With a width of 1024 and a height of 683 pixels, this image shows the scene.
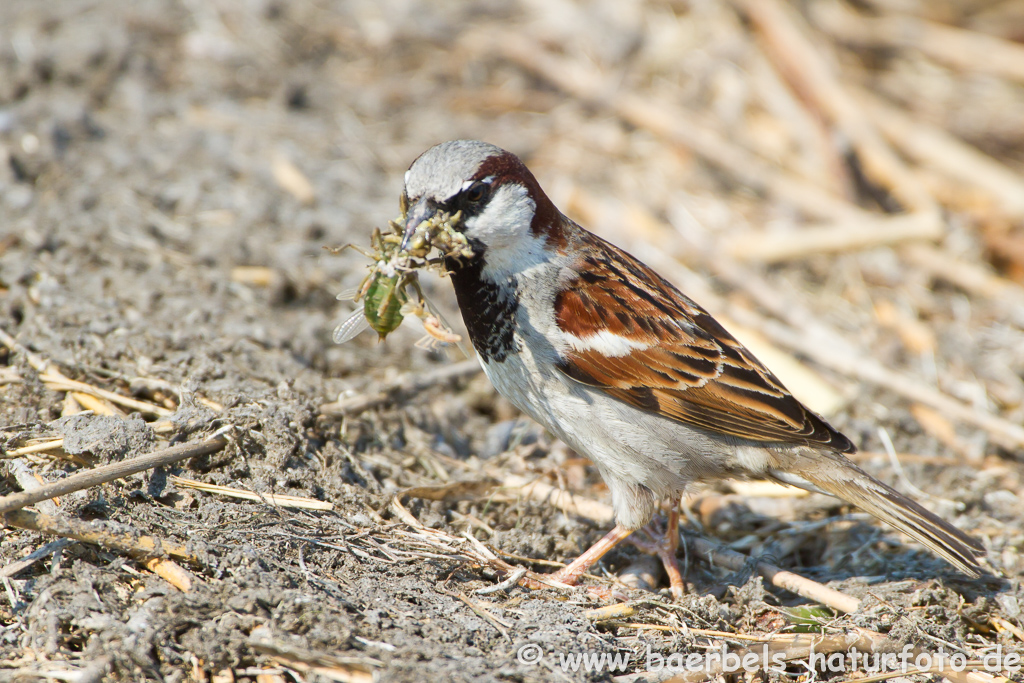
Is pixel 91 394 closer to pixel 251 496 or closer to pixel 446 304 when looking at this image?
pixel 251 496

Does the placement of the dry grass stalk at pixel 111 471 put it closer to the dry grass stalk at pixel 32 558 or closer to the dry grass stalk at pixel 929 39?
the dry grass stalk at pixel 32 558

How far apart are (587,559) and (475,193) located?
5.44 feet

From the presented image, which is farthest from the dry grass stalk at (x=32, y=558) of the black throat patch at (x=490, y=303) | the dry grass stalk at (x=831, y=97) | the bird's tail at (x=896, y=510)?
the dry grass stalk at (x=831, y=97)

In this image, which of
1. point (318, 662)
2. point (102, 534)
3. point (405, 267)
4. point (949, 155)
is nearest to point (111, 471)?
point (102, 534)

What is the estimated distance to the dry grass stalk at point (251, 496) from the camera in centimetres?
337

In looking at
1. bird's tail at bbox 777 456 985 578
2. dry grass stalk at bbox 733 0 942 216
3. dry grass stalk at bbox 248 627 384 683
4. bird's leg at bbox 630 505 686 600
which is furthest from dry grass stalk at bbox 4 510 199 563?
dry grass stalk at bbox 733 0 942 216

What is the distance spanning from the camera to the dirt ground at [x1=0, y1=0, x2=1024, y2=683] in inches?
121

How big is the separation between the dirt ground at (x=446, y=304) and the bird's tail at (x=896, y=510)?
240 mm

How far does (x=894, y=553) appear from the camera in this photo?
14.0 feet

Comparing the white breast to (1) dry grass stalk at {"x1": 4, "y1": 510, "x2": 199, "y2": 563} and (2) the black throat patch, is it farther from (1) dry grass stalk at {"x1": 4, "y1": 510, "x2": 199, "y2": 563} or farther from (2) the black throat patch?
(1) dry grass stalk at {"x1": 4, "y1": 510, "x2": 199, "y2": 563}

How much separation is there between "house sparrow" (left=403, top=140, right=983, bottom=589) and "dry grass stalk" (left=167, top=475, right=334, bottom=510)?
94 cm

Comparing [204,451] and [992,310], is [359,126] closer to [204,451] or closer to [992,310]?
[204,451]

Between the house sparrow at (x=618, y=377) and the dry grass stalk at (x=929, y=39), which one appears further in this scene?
the dry grass stalk at (x=929, y=39)

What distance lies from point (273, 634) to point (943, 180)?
247 inches
